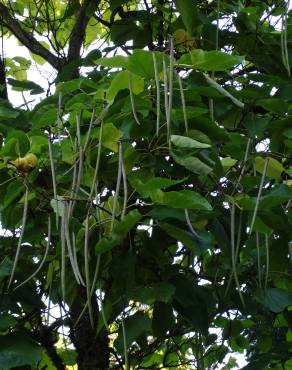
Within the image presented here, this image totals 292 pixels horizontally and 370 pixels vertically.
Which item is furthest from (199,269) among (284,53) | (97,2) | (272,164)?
(97,2)

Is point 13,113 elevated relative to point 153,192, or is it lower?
elevated

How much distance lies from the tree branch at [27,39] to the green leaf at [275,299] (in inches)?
40.7

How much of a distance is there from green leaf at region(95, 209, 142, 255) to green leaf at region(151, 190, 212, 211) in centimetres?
4

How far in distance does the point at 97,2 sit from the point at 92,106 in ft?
3.12

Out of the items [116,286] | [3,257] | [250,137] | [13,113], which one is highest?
[13,113]

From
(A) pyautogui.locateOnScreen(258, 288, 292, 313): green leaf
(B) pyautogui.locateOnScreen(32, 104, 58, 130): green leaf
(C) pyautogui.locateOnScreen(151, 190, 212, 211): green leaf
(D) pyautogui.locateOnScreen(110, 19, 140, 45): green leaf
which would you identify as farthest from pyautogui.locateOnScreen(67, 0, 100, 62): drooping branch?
(C) pyautogui.locateOnScreen(151, 190, 212, 211): green leaf

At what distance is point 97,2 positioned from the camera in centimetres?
203

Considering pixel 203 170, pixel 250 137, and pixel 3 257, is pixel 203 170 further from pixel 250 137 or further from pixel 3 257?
pixel 3 257

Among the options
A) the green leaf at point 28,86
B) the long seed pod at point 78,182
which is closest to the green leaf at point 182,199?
the long seed pod at point 78,182

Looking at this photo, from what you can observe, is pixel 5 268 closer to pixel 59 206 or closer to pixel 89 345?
pixel 59 206

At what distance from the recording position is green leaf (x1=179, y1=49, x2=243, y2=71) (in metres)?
1.04

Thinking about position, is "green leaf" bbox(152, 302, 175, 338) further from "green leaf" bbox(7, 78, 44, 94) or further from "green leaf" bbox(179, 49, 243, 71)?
"green leaf" bbox(7, 78, 44, 94)

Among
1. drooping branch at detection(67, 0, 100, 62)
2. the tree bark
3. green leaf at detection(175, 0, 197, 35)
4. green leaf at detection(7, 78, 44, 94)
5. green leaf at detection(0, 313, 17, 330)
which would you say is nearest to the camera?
green leaf at detection(0, 313, 17, 330)

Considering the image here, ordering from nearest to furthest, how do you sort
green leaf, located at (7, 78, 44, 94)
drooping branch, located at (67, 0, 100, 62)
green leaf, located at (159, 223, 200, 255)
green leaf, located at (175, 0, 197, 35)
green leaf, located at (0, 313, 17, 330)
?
green leaf, located at (159, 223, 200, 255)
green leaf, located at (0, 313, 17, 330)
green leaf, located at (175, 0, 197, 35)
green leaf, located at (7, 78, 44, 94)
drooping branch, located at (67, 0, 100, 62)
